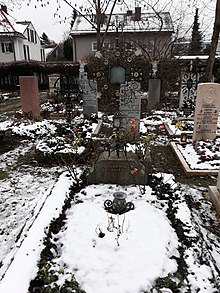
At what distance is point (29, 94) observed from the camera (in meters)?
9.80

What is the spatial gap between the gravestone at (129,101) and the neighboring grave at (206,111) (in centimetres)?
181

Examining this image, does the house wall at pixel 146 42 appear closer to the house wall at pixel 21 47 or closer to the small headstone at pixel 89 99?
the small headstone at pixel 89 99

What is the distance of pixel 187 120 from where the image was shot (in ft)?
34.2

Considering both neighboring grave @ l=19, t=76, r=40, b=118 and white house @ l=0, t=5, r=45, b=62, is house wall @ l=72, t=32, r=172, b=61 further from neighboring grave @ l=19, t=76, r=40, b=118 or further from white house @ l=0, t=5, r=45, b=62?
neighboring grave @ l=19, t=76, r=40, b=118

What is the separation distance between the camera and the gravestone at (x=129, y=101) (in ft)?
26.7

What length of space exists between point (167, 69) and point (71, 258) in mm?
13401

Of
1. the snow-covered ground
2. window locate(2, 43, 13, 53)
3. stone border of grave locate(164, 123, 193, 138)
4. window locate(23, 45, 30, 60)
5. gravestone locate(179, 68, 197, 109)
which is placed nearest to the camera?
the snow-covered ground

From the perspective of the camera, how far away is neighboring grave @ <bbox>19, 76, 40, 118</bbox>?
9.67 metres

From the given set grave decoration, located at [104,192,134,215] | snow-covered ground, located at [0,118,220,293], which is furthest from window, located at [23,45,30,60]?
grave decoration, located at [104,192,134,215]

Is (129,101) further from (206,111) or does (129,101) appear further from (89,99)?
(89,99)

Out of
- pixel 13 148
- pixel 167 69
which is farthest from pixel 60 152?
pixel 167 69

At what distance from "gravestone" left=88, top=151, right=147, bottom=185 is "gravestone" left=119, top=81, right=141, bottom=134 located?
11.4 feet

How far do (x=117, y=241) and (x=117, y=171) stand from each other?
1729mm

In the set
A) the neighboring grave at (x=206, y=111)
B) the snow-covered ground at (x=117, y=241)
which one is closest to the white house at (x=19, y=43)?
the neighboring grave at (x=206, y=111)
